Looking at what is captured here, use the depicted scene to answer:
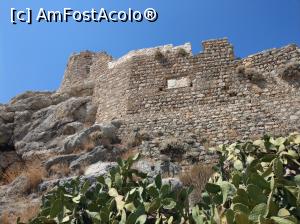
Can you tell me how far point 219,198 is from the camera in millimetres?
3771

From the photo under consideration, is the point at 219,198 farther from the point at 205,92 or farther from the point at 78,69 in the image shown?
the point at 78,69

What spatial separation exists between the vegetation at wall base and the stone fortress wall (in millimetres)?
7376

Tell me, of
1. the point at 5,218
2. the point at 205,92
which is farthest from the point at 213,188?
the point at 205,92

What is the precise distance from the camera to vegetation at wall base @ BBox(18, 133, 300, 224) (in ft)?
9.95

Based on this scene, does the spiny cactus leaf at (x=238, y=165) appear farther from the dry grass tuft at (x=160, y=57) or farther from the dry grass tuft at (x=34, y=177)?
the dry grass tuft at (x=160, y=57)

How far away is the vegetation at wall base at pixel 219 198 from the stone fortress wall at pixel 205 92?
24.2 feet

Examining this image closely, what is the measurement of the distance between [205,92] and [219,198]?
955 cm

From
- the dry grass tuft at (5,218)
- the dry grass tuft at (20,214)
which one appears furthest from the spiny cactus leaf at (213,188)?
the dry grass tuft at (5,218)

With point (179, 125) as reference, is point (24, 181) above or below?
below

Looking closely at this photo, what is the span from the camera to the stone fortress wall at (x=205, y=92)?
12.1 metres

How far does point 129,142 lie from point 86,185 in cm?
750

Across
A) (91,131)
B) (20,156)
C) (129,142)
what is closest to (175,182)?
(129,142)

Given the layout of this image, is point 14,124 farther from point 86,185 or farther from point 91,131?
point 86,185

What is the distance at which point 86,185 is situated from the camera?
4.62m
